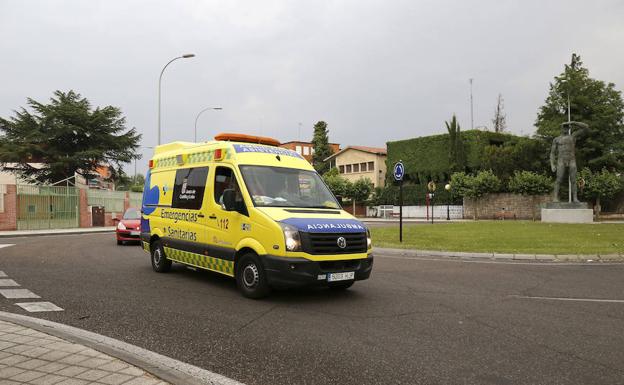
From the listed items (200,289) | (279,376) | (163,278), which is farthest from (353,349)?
(163,278)

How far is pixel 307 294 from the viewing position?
737 cm

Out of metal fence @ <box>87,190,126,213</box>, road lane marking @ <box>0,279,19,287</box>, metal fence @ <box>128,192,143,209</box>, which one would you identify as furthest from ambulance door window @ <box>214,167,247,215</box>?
metal fence @ <box>128,192,143,209</box>

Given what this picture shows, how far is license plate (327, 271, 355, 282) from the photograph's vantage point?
655 centimetres

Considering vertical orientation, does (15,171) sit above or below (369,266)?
above

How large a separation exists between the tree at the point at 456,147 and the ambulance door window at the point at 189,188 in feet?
149

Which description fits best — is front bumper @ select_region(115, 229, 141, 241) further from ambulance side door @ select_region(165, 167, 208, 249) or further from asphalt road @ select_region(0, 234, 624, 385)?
ambulance side door @ select_region(165, 167, 208, 249)

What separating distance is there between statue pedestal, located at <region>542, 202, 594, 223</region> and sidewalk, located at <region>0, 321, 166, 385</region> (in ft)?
109

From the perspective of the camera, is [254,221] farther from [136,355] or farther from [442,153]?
[442,153]

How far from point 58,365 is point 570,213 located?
33.6m

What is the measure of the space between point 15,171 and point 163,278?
152ft

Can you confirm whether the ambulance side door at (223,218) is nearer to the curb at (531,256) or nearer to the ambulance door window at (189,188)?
the ambulance door window at (189,188)

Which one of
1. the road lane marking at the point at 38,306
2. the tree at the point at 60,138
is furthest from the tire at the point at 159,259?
the tree at the point at 60,138

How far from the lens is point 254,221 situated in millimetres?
6801

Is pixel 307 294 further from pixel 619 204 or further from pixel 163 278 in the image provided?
pixel 619 204
